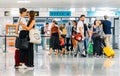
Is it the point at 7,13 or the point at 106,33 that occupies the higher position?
the point at 7,13

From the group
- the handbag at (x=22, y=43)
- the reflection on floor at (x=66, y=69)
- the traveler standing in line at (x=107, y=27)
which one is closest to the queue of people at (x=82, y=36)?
the traveler standing in line at (x=107, y=27)

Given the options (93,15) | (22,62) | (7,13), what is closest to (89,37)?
(22,62)

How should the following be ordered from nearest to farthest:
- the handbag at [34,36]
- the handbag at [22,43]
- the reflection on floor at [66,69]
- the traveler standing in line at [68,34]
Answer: the reflection on floor at [66,69]
the handbag at [22,43]
the handbag at [34,36]
the traveler standing in line at [68,34]

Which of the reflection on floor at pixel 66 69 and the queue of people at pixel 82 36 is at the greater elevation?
the queue of people at pixel 82 36

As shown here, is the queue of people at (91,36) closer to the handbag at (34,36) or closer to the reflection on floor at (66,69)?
the reflection on floor at (66,69)

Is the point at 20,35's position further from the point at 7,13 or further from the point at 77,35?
the point at 7,13

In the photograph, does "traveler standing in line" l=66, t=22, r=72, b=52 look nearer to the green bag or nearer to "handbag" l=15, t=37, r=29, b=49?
the green bag

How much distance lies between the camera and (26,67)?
343 inches

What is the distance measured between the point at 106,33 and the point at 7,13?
1069 centimetres

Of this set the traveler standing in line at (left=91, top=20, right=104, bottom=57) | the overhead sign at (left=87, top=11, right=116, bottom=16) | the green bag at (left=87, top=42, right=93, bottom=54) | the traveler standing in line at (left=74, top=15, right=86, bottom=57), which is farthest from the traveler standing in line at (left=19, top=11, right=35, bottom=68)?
the overhead sign at (left=87, top=11, right=116, bottom=16)

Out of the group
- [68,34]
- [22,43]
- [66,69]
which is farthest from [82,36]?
[22,43]

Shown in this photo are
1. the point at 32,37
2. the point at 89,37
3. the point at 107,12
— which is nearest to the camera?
the point at 32,37

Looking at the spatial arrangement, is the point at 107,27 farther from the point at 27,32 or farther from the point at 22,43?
the point at 22,43

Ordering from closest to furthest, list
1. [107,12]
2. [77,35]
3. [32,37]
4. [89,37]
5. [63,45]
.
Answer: [32,37], [77,35], [89,37], [63,45], [107,12]
